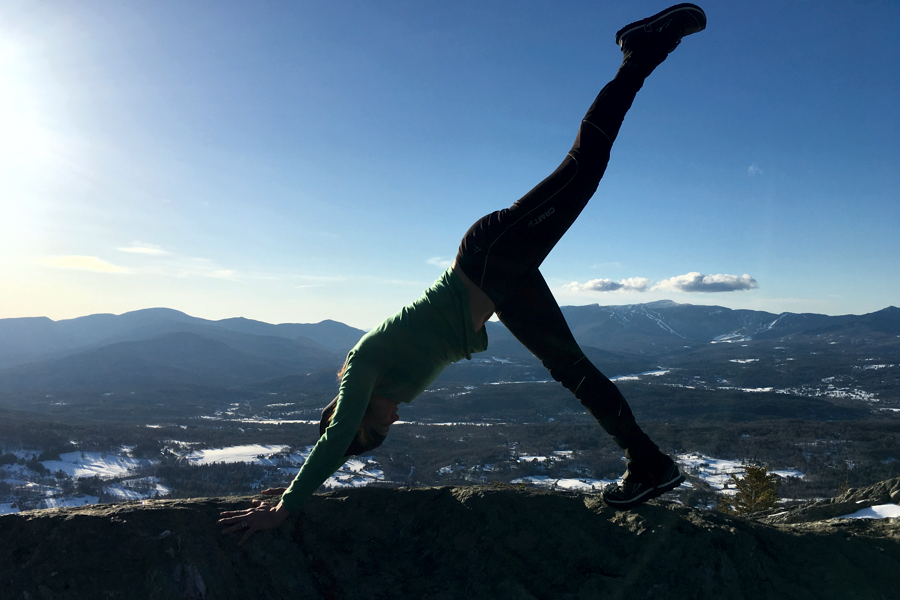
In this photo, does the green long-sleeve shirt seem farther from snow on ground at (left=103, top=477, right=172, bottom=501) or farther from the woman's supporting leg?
snow on ground at (left=103, top=477, right=172, bottom=501)

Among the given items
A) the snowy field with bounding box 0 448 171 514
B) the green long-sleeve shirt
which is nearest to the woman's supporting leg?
the green long-sleeve shirt

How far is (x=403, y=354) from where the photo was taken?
10.3 feet

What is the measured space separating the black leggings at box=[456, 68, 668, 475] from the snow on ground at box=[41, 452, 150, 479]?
86640mm

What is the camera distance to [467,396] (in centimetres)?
15112

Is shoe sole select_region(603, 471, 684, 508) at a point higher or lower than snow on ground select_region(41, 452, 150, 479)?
higher

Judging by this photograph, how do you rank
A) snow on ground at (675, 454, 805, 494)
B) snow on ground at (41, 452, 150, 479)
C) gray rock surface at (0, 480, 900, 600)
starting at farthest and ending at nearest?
snow on ground at (41, 452, 150, 479)
snow on ground at (675, 454, 805, 494)
gray rock surface at (0, 480, 900, 600)

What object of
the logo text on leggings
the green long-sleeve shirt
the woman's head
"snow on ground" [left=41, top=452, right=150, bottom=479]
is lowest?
"snow on ground" [left=41, top=452, right=150, bottom=479]

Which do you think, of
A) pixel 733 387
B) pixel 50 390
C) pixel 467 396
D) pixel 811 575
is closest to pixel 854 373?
pixel 733 387

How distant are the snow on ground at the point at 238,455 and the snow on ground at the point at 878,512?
75.2 m

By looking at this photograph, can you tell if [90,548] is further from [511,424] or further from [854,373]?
Result: [854,373]

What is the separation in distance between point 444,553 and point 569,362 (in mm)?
1514

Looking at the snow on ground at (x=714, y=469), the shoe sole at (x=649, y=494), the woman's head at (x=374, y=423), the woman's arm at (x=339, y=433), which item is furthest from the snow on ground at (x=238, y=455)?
the shoe sole at (x=649, y=494)

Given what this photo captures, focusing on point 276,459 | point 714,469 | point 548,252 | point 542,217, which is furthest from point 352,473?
point 542,217

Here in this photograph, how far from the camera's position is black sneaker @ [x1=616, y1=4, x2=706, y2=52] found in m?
3.32
